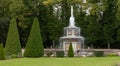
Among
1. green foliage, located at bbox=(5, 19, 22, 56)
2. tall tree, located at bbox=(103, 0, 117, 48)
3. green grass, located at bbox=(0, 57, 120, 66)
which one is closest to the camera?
green grass, located at bbox=(0, 57, 120, 66)

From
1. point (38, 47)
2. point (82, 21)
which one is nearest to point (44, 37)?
point (82, 21)

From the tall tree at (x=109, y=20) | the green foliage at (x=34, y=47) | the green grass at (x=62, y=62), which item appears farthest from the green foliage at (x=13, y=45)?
the tall tree at (x=109, y=20)

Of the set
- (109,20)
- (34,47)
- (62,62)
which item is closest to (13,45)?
(34,47)

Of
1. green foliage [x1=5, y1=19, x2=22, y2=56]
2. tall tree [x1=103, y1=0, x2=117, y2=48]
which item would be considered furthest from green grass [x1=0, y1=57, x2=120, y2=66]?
tall tree [x1=103, y1=0, x2=117, y2=48]

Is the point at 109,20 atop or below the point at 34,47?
atop

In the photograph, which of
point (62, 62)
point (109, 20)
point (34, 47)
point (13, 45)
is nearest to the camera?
point (62, 62)

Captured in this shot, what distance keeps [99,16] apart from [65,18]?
18.0 ft

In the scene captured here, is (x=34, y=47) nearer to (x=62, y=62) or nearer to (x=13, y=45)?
(x=13, y=45)

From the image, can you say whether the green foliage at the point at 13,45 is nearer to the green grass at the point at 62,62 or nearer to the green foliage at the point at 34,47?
the green foliage at the point at 34,47

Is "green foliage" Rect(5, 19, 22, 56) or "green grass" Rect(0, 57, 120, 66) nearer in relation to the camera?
"green grass" Rect(0, 57, 120, 66)

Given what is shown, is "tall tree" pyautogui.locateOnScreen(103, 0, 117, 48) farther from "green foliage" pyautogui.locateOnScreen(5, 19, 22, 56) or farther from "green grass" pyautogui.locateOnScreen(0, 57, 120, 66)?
"green grass" pyautogui.locateOnScreen(0, 57, 120, 66)

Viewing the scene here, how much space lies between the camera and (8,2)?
161 feet

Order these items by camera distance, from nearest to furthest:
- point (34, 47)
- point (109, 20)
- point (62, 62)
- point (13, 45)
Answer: point (62, 62) → point (34, 47) → point (13, 45) → point (109, 20)

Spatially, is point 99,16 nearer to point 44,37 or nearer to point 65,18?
point 65,18
